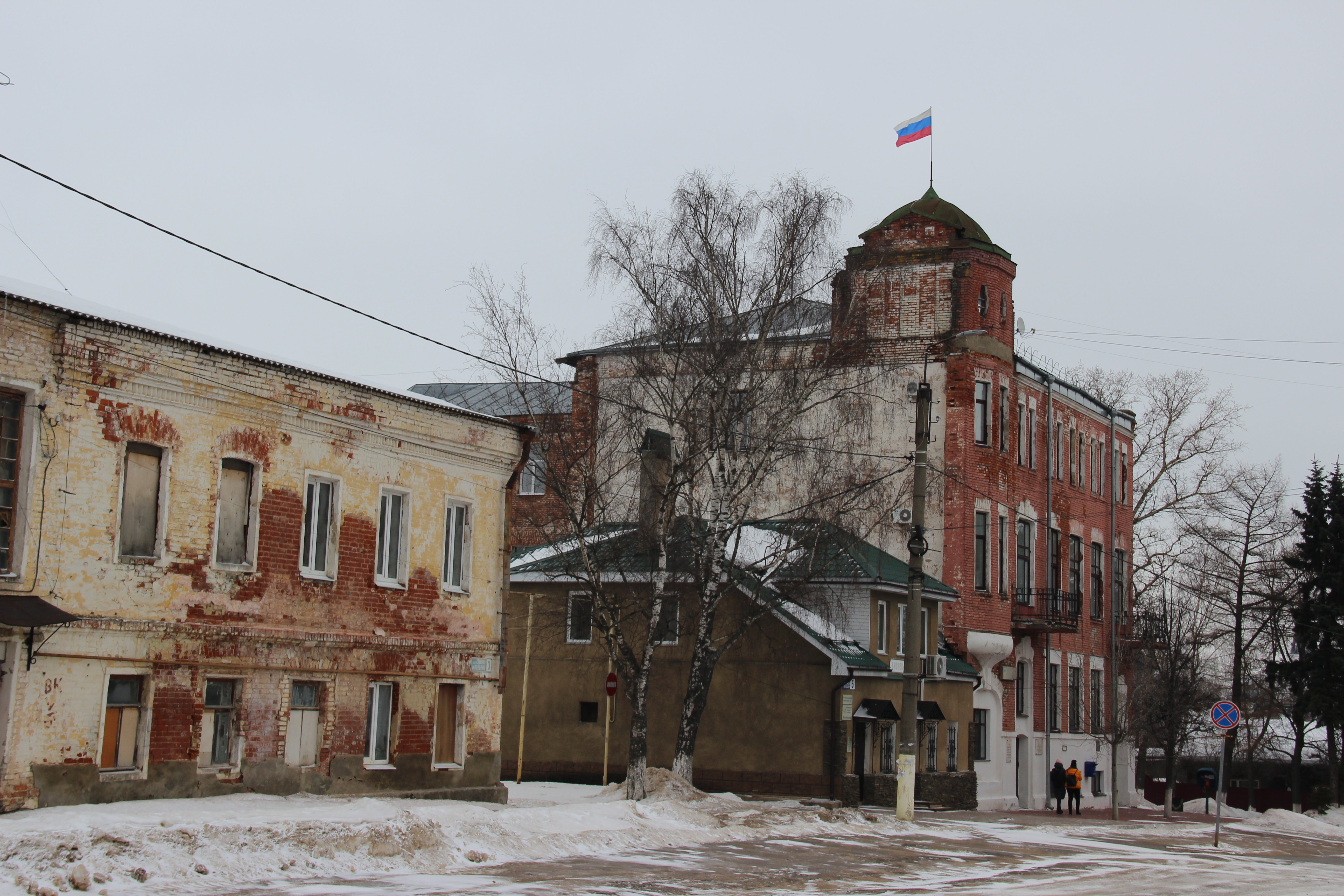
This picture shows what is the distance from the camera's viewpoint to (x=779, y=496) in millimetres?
38875

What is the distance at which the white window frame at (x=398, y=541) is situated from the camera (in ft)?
71.9

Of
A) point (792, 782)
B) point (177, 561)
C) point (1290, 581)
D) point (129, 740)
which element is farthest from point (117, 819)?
point (1290, 581)

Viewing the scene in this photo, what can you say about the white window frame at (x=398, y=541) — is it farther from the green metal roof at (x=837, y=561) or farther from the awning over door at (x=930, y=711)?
the awning over door at (x=930, y=711)

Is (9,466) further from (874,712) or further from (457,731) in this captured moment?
(874,712)

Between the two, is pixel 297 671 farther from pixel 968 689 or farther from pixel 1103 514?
pixel 1103 514

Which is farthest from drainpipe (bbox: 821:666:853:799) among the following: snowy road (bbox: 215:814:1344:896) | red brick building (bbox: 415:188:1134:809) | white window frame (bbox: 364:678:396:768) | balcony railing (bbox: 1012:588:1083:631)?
white window frame (bbox: 364:678:396:768)

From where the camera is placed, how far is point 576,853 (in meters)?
18.6

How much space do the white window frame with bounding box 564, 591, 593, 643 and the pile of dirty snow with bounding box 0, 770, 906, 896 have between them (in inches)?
400

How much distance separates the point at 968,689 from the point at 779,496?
23.4ft

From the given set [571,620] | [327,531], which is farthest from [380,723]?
[571,620]

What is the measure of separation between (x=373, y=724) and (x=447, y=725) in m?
1.83

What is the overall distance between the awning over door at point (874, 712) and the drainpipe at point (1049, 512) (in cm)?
1149

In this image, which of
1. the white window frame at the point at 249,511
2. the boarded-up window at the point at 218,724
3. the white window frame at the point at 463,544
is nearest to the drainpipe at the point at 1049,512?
the white window frame at the point at 463,544

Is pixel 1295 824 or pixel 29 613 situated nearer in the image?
pixel 29 613
